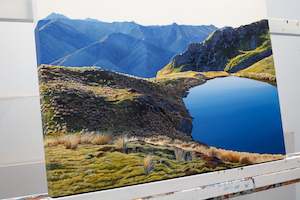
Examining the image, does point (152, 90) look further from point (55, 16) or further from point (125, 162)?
point (55, 16)

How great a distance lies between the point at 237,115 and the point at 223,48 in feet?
0.89

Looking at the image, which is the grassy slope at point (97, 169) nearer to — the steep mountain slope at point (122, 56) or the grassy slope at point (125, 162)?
the grassy slope at point (125, 162)

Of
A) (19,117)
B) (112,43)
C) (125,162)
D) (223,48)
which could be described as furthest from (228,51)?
(19,117)

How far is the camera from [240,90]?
1376mm

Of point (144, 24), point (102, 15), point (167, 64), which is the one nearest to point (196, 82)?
point (167, 64)

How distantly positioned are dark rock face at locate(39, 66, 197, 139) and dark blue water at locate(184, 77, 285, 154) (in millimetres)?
75

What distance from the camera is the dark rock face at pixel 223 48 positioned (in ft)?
4.17

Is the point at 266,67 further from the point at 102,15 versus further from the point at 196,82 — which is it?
the point at 102,15

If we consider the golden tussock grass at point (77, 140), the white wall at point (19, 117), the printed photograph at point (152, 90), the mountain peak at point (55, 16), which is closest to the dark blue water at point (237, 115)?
the printed photograph at point (152, 90)

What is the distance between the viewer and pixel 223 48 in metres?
1.35

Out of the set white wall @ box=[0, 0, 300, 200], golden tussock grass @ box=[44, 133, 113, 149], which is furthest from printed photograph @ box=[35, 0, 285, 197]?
white wall @ box=[0, 0, 300, 200]

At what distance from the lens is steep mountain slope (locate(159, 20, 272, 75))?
1.27 metres

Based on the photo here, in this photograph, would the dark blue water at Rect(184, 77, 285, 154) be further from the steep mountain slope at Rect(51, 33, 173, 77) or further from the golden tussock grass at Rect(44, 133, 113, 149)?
the golden tussock grass at Rect(44, 133, 113, 149)

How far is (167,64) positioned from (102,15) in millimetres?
288
